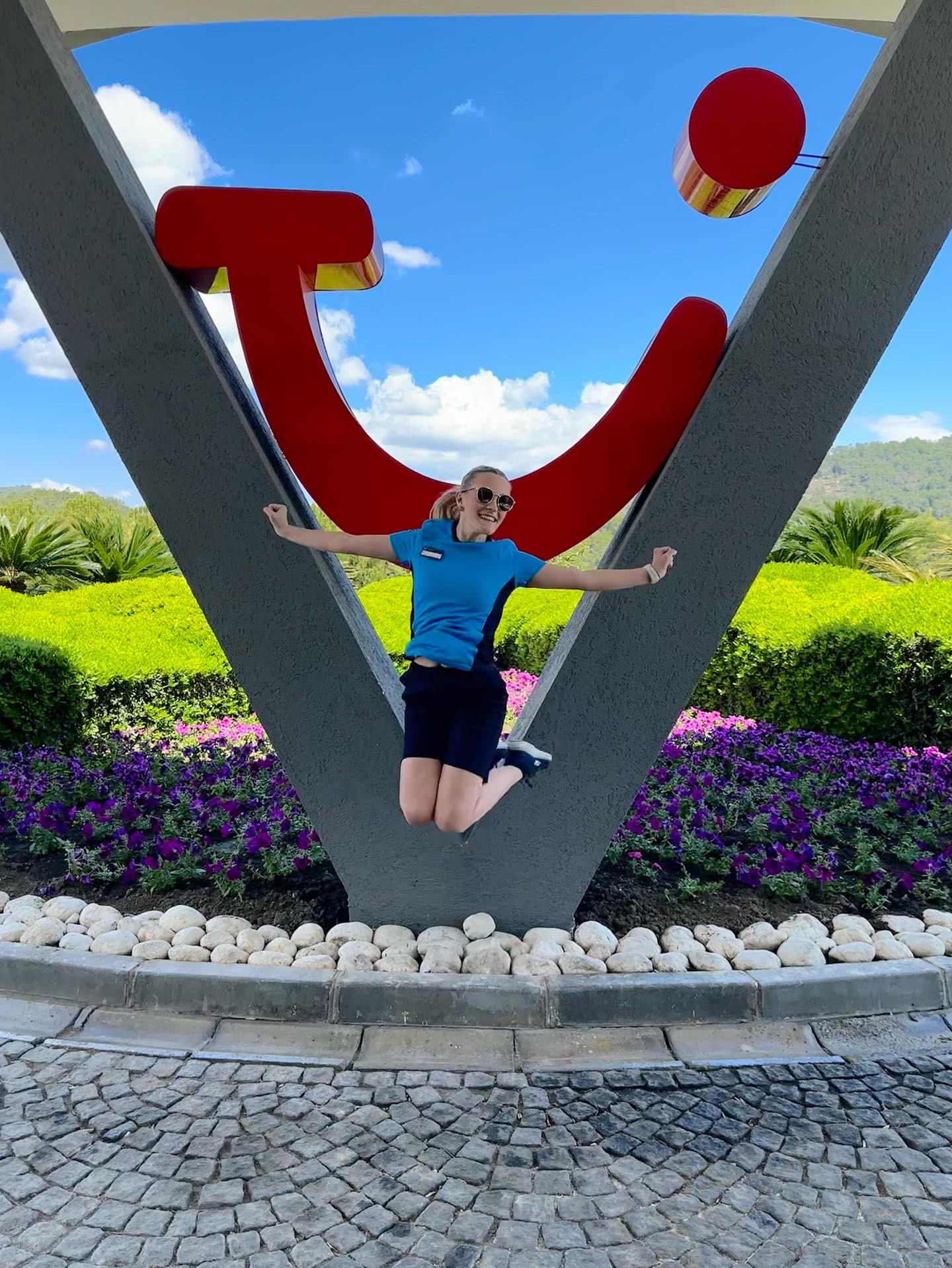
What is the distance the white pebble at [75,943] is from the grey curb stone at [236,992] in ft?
1.30

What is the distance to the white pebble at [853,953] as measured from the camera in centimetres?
389

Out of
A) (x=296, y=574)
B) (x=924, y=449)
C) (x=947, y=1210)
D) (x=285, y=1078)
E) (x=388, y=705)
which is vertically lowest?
(x=285, y=1078)

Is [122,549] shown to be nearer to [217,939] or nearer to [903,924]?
[217,939]

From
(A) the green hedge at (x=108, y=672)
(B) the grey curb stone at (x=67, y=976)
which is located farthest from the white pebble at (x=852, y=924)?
(A) the green hedge at (x=108, y=672)

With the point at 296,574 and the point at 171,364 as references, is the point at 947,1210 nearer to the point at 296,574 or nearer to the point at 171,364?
the point at 296,574

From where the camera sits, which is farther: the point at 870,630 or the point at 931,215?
the point at 870,630

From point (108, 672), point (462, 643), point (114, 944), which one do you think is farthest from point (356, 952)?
point (108, 672)

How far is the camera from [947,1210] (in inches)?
100

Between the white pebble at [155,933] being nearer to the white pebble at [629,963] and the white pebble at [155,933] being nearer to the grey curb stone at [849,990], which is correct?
the white pebble at [629,963]

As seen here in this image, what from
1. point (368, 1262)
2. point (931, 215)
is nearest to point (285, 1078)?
point (368, 1262)

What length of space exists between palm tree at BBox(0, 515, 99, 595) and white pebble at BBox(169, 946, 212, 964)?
15.3 m

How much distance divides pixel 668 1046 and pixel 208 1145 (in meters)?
1.65

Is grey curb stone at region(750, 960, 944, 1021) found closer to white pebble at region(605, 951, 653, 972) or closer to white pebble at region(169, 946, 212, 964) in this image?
white pebble at region(605, 951, 653, 972)

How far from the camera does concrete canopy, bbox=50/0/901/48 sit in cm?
615
